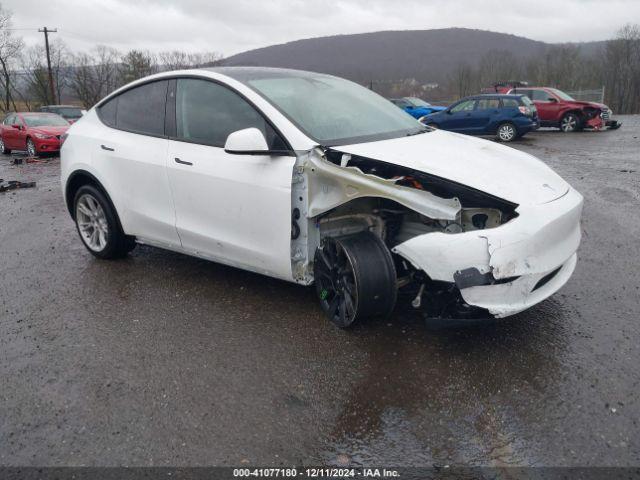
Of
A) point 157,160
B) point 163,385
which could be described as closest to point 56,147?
point 157,160

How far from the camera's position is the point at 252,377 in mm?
3139

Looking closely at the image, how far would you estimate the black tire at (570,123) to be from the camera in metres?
19.6

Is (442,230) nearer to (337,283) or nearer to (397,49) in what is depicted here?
(337,283)

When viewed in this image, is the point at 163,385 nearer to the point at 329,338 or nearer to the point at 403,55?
the point at 329,338

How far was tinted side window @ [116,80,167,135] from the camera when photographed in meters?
4.47

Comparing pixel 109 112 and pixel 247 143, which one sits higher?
pixel 109 112

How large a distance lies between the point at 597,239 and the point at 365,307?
344 centimetres

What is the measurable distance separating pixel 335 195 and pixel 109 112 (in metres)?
2.77

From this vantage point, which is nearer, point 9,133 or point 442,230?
point 442,230

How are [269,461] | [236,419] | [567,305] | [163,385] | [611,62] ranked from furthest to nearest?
[611,62] → [567,305] → [163,385] → [236,419] → [269,461]

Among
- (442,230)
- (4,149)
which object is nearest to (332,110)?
(442,230)

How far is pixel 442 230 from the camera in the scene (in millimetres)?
3348

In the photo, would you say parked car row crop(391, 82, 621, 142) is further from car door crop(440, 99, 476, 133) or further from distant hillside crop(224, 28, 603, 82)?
distant hillside crop(224, 28, 603, 82)

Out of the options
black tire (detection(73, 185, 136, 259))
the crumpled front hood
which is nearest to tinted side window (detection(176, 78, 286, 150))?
the crumpled front hood
